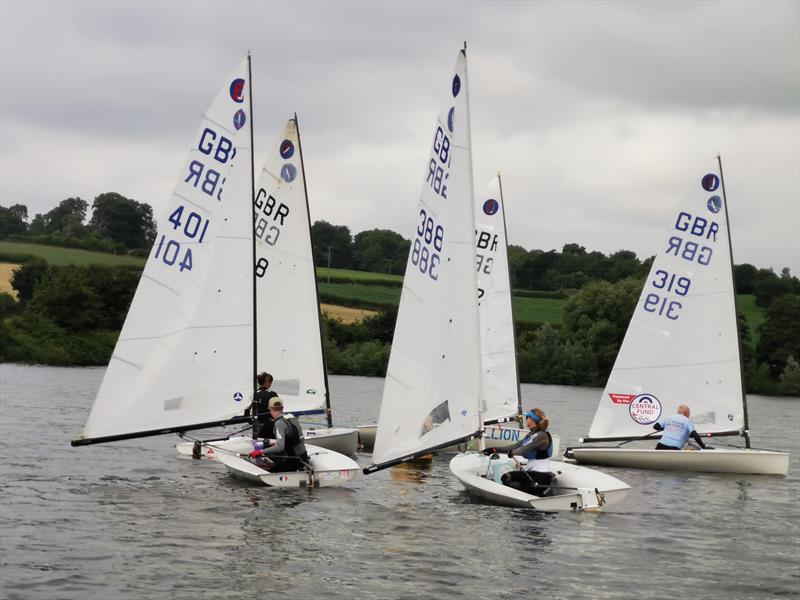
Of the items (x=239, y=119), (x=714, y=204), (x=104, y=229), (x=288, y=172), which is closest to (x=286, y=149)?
(x=288, y=172)

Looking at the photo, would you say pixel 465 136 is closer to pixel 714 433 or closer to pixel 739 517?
pixel 739 517

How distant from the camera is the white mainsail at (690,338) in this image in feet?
82.9

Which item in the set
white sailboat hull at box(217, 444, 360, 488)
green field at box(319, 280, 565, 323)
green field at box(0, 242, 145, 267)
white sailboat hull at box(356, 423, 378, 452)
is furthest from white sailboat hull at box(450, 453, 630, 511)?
green field at box(0, 242, 145, 267)

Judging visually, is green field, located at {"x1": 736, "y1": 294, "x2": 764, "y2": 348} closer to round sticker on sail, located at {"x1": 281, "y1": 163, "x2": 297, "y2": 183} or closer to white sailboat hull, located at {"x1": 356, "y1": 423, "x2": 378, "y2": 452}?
white sailboat hull, located at {"x1": 356, "y1": 423, "x2": 378, "y2": 452}

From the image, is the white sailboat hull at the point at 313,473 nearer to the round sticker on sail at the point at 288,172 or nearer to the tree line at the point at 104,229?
the round sticker on sail at the point at 288,172

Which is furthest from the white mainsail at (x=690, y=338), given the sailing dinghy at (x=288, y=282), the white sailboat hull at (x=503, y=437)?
Result: the sailing dinghy at (x=288, y=282)

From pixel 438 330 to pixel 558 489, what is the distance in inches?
132

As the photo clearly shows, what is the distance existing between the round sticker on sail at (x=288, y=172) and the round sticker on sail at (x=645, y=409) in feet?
30.4

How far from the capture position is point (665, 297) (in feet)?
83.8

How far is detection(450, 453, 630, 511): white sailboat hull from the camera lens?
17.1m

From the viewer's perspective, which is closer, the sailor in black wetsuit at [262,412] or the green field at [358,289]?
the sailor in black wetsuit at [262,412]

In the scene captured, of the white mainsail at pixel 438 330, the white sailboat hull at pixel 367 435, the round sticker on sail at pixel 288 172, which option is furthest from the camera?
the white sailboat hull at pixel 367 435

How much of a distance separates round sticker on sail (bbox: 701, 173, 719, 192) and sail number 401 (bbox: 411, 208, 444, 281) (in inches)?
412

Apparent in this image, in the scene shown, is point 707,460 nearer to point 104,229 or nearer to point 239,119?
point 239,119
